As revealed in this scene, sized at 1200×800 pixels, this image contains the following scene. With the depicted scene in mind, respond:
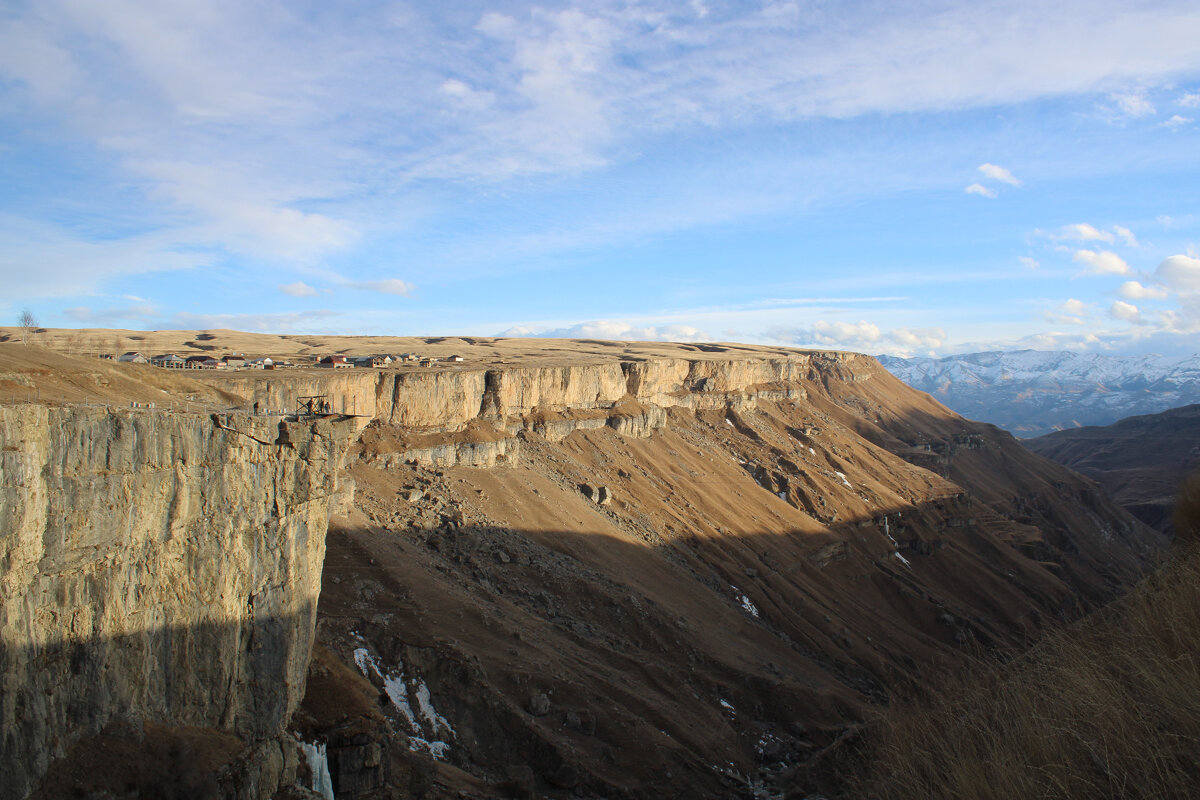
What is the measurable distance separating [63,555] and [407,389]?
4365cm

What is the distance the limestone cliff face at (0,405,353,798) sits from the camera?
15500mm

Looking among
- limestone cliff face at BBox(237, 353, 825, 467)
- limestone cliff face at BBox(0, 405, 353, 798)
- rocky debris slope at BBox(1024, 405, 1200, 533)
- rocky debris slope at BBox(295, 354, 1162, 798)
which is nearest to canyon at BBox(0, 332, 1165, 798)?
limestone cliff face at BBox(0, 405, 353, 798)

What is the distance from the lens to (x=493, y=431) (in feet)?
216

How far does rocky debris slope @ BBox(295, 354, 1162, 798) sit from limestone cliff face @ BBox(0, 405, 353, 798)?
5.28 meters

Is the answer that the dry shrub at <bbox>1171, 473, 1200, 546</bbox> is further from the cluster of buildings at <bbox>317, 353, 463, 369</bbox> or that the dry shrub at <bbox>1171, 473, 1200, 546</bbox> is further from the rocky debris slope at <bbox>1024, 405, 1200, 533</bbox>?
the rocky debris slope at <bbox>1024, 405, 1200, 533</bbox>

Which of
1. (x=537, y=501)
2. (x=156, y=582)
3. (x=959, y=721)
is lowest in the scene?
(x=537, y=501)

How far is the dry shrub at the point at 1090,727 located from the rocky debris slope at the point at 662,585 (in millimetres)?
18427

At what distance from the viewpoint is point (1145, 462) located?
17550cm

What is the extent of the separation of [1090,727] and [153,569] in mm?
21286

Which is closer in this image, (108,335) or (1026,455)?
(108,335)

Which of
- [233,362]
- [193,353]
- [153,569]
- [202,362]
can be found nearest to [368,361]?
[233,362]

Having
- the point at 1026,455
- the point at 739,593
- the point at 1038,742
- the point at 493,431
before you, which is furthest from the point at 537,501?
the point at 1026,455

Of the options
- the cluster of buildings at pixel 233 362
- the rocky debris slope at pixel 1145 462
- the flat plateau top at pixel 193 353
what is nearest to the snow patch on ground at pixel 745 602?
the flat plateau top at pixel 193 353

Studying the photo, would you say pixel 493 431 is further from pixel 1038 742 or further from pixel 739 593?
pixel 1038 742
